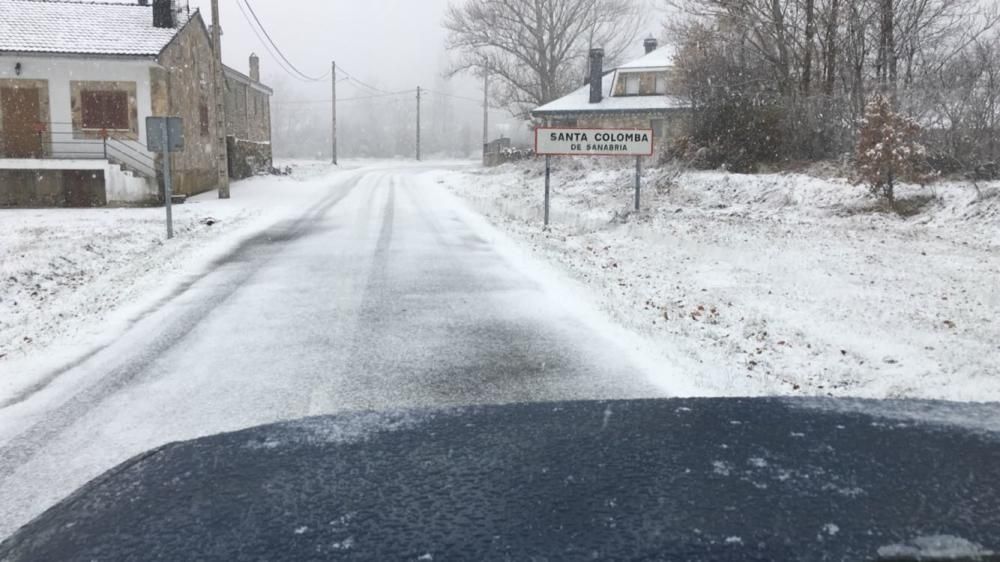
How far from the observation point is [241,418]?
15.7ft

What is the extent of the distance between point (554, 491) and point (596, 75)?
147 ft

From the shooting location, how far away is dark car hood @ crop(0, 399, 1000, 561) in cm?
139

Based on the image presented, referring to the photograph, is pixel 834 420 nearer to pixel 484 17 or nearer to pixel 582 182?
pixel 582 182

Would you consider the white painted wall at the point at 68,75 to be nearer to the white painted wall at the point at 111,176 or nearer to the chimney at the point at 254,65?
the white painted wall at the point at 111,176

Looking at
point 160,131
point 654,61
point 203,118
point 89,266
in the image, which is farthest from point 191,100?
point 654,61

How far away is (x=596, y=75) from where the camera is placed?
44.2m

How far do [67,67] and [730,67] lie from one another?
2201cm

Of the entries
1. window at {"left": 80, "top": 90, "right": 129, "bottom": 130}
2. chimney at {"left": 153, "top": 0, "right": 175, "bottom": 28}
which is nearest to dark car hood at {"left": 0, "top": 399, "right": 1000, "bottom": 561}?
window at {"left": 80, "top": 90, "right": 129, "bottom": 130}

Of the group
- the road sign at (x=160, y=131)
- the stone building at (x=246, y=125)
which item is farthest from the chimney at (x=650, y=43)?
the road sign at (x=160, y=131)

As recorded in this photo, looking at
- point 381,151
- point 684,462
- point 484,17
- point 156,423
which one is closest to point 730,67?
point 156,423

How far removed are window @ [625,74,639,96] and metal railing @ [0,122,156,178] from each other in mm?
29376

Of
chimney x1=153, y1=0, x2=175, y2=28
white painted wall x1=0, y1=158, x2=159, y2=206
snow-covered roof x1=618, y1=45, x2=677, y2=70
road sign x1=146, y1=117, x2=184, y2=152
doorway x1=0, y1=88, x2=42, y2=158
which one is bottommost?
white painted wall x1=0, y1=158, x2=159, y2=206

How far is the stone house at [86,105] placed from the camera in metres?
23.5

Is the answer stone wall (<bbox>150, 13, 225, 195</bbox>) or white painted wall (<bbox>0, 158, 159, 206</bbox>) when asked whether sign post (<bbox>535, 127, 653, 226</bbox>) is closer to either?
stone wall (<bbox>150, 13, 225, 195</bbox>)
